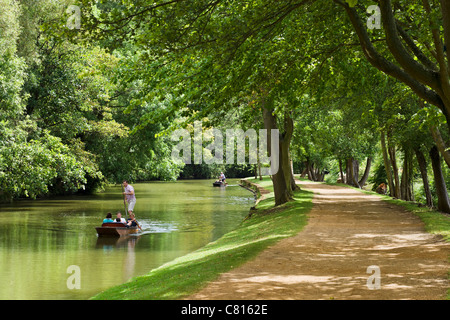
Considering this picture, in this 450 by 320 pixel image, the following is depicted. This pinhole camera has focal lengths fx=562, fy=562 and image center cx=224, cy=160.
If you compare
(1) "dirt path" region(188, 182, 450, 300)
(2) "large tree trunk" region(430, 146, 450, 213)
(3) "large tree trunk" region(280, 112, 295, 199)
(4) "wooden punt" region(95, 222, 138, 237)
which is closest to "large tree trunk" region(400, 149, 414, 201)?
(2) "large tree trunk" region(430, 146, 450, 213)

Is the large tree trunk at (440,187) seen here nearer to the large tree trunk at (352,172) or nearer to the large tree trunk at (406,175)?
the large tree trunk at (406,175)

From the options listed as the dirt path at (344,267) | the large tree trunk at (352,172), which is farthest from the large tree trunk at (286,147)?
the large tree trunk at (352,172)

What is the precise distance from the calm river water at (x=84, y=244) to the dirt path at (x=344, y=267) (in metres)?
4.25

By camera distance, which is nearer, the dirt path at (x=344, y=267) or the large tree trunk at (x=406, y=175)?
the dirt path at (x=344, y=267)

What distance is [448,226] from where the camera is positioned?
16750 millimetres

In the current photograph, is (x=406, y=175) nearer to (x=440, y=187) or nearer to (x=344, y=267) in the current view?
(x=440, y=187)

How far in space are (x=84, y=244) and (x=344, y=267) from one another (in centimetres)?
1186

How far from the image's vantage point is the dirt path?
819 cm

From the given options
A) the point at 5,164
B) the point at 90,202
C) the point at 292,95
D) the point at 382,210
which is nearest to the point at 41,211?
the point at 5,164

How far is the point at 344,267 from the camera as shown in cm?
1051

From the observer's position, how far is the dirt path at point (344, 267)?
819 cm

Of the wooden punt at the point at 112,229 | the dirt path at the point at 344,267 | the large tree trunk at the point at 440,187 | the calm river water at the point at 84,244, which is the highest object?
the large tree trunk at the point at 440,187

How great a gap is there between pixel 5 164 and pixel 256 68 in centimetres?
1813
